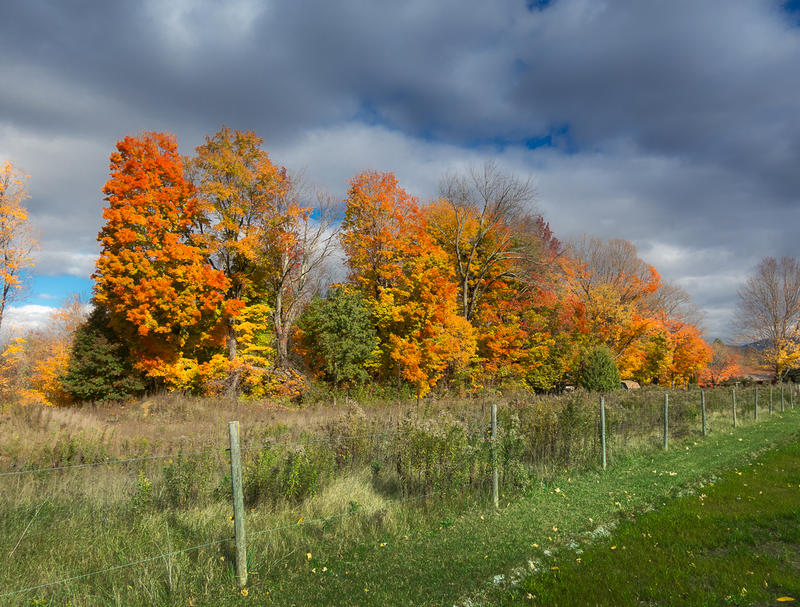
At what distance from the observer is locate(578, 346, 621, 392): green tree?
27875 mm

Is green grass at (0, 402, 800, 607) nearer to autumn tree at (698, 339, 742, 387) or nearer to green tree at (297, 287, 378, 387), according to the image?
Answer: green tree at (297, 287, 378, 387)

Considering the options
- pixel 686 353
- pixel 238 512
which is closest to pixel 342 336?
pixel 238 512

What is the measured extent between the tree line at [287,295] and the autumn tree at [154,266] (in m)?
0.08

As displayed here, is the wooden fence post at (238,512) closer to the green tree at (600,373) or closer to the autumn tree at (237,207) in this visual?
the autumn tree at (237,207)

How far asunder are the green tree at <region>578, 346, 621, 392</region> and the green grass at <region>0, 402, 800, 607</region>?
69.3 ft

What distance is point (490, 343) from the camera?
30219 mm

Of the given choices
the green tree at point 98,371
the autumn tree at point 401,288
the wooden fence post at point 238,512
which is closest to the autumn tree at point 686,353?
the autumn tree at point 401,288

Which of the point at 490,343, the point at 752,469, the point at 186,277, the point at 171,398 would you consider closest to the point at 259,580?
the point at 752,469

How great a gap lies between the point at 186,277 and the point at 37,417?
40.7 feet

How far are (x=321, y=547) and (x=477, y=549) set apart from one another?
1871 mm

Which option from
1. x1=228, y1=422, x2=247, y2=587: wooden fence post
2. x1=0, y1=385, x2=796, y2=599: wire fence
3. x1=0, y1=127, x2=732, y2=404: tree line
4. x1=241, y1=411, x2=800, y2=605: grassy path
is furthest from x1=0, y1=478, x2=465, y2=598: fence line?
x1=0, y1=127, x2=732, y2=404: tree line

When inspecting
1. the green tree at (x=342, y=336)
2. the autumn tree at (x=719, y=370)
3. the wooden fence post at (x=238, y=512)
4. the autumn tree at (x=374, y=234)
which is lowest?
the autumn tree at (x=719, y=370)

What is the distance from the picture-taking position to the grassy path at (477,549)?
4.36m

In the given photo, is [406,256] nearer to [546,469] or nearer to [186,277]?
[186,277]
